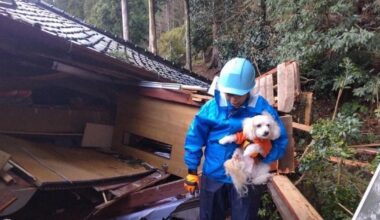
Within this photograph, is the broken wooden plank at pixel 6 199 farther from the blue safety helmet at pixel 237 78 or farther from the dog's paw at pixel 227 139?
the blue safety helmet at pixel 237 78

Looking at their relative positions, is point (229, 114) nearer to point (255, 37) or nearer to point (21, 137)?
point (21, 137)

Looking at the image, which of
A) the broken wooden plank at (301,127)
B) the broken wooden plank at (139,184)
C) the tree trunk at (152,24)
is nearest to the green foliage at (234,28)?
the tree trunk at (152,24)

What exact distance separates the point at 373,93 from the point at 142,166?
17.3 feet

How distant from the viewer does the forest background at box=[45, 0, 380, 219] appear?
4250mm

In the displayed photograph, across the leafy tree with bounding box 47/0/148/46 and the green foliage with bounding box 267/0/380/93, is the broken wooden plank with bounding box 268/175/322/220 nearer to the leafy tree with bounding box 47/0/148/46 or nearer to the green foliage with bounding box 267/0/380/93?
the green foliage with bounding box 267/0/380/93

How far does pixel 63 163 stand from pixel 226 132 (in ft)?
7.71

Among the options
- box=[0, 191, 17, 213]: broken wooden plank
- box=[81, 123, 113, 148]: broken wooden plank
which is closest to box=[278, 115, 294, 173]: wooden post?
box=[0, 191, 17, 213]: broken wooden plank

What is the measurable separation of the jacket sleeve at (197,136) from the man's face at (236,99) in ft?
0.77

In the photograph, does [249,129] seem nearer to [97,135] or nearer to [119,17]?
[97,135]

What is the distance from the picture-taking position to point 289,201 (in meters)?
3.49

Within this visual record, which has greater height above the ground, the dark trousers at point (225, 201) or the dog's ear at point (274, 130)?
the dog's ear at point (274, 130)

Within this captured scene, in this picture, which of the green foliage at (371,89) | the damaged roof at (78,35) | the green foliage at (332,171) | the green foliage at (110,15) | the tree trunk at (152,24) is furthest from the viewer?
the green foliage at (110,15)

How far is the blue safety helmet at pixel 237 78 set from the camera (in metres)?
3.35

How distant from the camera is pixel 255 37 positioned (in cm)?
1480
